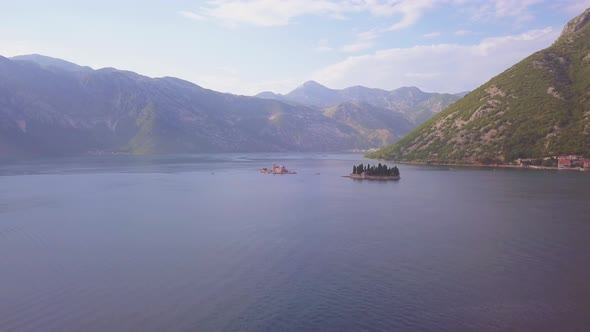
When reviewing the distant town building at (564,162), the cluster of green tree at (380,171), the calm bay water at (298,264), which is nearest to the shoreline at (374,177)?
the cluster of green tree at (380,171)

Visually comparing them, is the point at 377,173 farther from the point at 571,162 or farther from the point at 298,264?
the point at 298,264

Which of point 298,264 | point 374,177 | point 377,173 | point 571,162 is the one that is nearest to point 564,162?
point 571,162

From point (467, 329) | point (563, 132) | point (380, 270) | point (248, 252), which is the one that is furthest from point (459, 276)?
point (563, 132)

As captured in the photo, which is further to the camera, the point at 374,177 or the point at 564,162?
the point at 564,162

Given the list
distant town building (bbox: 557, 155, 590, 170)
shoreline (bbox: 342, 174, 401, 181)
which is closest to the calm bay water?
shoreline (bbox: 342, 174, 401, 181)

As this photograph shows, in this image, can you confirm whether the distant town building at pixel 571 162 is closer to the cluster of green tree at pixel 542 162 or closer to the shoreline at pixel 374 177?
the cluster of green tree at pixel 542 162

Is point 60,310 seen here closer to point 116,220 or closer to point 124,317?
point 124,317

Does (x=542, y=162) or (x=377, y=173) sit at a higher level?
(x=542, y=162)

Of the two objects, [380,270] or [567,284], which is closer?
[567,284]
